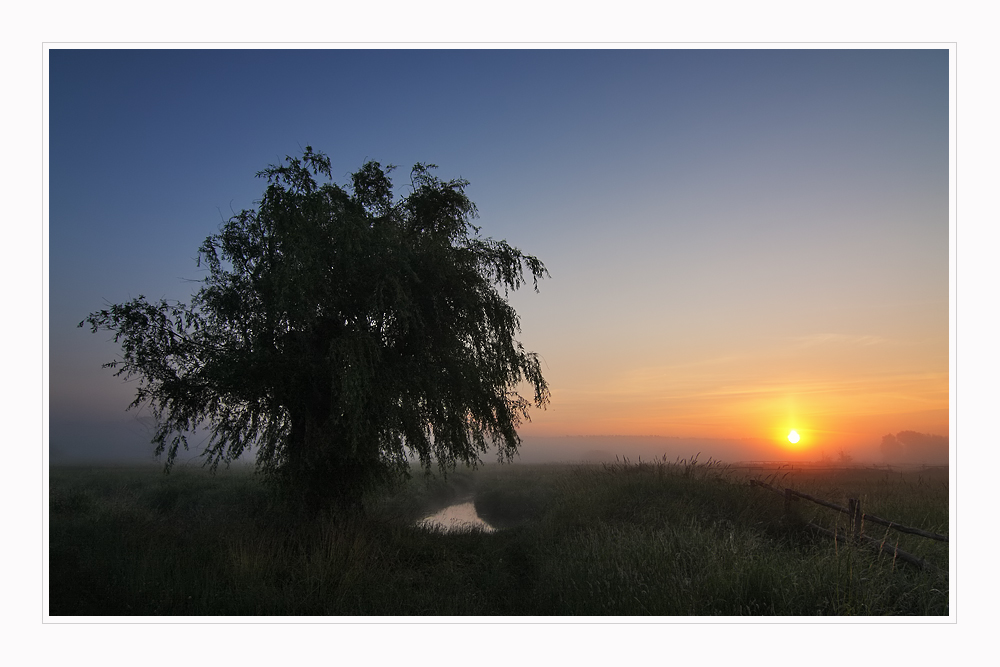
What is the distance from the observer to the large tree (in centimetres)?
1062

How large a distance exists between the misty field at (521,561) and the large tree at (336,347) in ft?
5.79

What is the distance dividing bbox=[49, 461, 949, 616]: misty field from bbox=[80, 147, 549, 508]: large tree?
177 cm

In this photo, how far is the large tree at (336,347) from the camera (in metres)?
10.6

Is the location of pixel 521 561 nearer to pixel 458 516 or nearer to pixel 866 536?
pixel 866 536

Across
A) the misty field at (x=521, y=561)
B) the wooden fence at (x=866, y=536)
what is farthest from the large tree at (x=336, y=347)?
the wooden fence at (x=866, y=536)

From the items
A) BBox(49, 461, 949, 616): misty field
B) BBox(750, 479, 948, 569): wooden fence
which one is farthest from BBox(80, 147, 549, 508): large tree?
BBox(750, 479, 948, 569): wooden fence

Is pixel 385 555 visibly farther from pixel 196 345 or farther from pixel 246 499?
pixel 246 499

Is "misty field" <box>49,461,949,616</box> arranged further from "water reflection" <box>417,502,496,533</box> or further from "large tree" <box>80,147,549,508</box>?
"water reflection" <box>417,502,496,533</box>

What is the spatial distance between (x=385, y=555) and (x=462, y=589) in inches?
82.9

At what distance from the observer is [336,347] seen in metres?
10.4

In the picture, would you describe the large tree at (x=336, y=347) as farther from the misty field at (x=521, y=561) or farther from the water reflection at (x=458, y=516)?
the water reflection at (x=458, y=516)

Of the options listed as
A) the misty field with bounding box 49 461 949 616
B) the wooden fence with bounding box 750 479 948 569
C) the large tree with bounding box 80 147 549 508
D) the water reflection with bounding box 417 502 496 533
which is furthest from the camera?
the water reflection with bounding box 417 502 496 533
